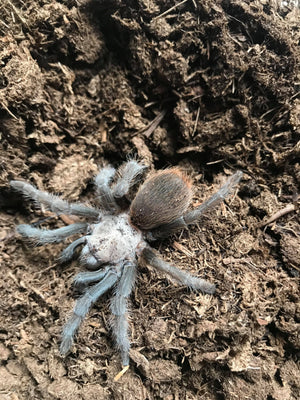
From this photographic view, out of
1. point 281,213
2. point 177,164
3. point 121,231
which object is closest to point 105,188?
point 121,231

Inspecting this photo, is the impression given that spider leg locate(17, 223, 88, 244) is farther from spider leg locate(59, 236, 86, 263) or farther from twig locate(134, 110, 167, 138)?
twig locate(134, 110, 167, 138)

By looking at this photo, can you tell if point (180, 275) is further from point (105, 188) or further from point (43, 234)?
point (43, 234)

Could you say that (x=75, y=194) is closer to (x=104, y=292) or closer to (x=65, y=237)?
(x=65, y=237)

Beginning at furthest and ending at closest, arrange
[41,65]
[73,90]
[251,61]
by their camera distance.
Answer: [73,90], [41,65], [251,61]

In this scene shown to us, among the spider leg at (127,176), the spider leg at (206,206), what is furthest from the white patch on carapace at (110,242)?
the spider leg at (206,206)

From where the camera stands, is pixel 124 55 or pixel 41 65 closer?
pixel 41 65

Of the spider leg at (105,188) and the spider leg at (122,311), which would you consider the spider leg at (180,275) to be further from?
the spider leg at (105,188)

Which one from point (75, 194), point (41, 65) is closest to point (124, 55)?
point (41, 65)
